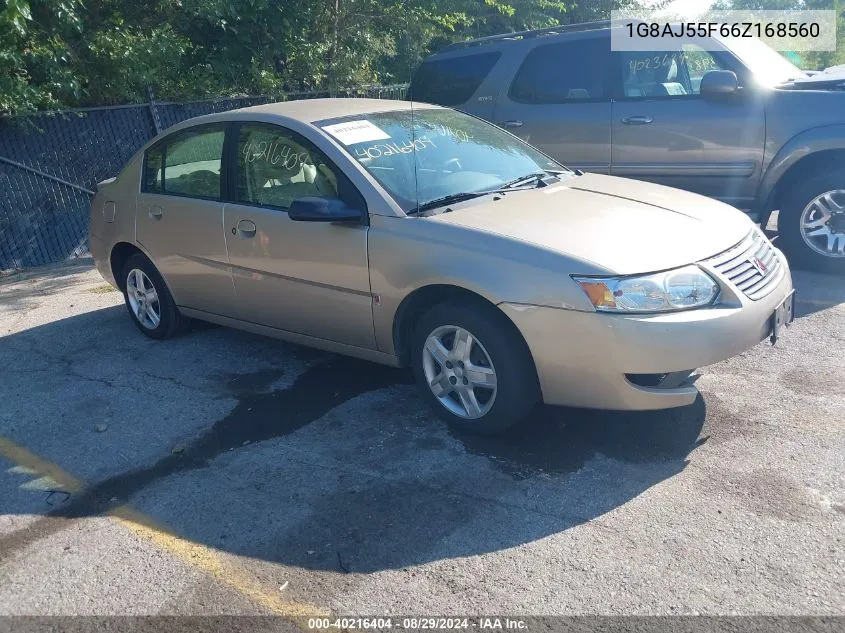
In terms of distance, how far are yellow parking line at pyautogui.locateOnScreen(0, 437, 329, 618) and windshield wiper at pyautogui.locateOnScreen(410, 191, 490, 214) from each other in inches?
79.1

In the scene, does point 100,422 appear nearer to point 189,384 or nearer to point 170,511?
point 189,384

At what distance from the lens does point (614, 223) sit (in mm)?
4219

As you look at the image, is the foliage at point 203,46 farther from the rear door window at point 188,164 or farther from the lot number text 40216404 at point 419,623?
the lot number text 40216404 at point 419,623

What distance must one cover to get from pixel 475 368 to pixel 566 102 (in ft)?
15.0

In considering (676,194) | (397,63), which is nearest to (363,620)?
(676,194)

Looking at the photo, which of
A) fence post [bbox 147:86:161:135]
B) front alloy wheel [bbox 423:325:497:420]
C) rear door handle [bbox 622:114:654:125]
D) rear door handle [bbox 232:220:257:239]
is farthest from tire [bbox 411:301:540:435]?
fence post [bbox 147:86:161:135]

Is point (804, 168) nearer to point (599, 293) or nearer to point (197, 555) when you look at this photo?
point (599, 293)

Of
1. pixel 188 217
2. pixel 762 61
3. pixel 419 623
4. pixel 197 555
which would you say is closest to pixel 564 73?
pixel 762 61

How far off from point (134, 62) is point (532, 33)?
15.4 feet

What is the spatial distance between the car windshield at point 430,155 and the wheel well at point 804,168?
245 centimetres

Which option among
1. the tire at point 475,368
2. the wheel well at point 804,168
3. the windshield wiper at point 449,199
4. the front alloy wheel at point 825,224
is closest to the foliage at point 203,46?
the windshield wiper at point 449,199

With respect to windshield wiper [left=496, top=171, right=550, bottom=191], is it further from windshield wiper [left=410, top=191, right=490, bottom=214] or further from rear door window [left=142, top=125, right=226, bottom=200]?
rear door window [left=142, top=125, right=226, bottom=200]

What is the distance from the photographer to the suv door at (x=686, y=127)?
22.7 ft

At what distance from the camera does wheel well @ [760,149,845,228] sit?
6.59 m
